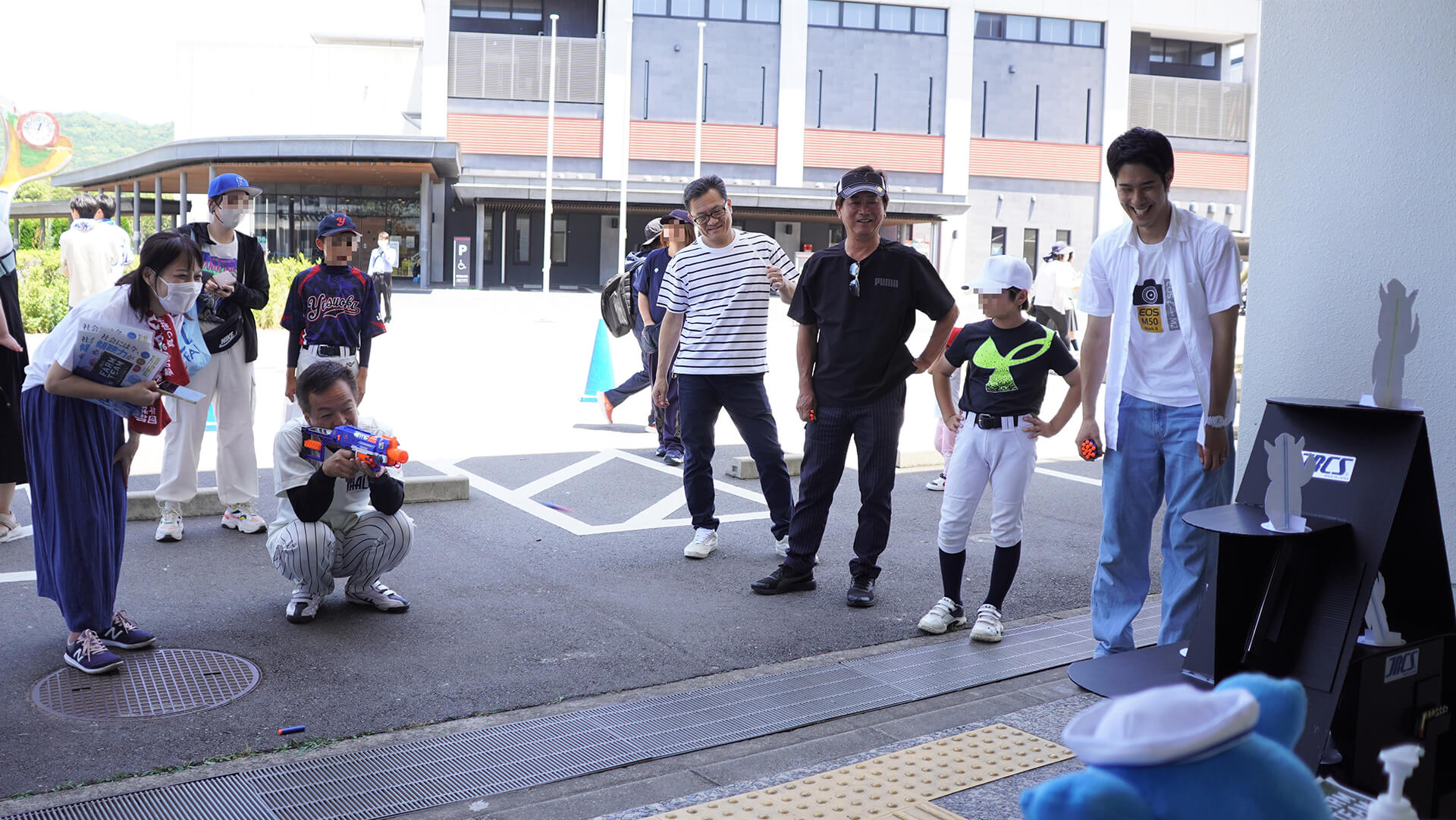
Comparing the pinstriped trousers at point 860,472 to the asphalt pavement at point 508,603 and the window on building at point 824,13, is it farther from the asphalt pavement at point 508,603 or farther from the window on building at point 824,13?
the window on building at point 824,13

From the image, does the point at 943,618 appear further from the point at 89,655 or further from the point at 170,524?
the point at 170,524

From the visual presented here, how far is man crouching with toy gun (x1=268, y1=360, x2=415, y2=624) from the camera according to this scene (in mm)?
4914

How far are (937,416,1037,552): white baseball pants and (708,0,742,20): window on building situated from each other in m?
46.6

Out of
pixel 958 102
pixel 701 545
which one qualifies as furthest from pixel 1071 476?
pixel 958 102

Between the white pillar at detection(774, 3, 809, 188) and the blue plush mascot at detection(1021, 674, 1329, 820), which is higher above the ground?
the white pillar at detection(774, 3, 809, 188)

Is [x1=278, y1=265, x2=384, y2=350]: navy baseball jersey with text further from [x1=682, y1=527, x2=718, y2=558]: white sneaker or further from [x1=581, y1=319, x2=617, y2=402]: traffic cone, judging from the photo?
[x1=581, y1=319, x2=617, y2=402]: traffic cone

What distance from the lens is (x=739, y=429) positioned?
21.1 feet

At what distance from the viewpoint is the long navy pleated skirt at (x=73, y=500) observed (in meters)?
4.41

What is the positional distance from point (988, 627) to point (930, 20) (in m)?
49.7

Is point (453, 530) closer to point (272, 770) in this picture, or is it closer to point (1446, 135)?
point (272, 770)

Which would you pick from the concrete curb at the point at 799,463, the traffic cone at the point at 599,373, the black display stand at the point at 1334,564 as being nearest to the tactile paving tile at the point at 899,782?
the black display stand at the point at 1334,564

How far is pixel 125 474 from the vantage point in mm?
4734

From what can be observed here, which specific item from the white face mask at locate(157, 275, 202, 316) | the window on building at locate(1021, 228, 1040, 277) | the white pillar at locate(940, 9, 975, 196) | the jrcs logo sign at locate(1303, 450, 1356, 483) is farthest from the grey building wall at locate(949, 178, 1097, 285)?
the jrcs logo sign at locate(1303, 450, 1356, 483)

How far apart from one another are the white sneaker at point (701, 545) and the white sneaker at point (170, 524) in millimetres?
2893
